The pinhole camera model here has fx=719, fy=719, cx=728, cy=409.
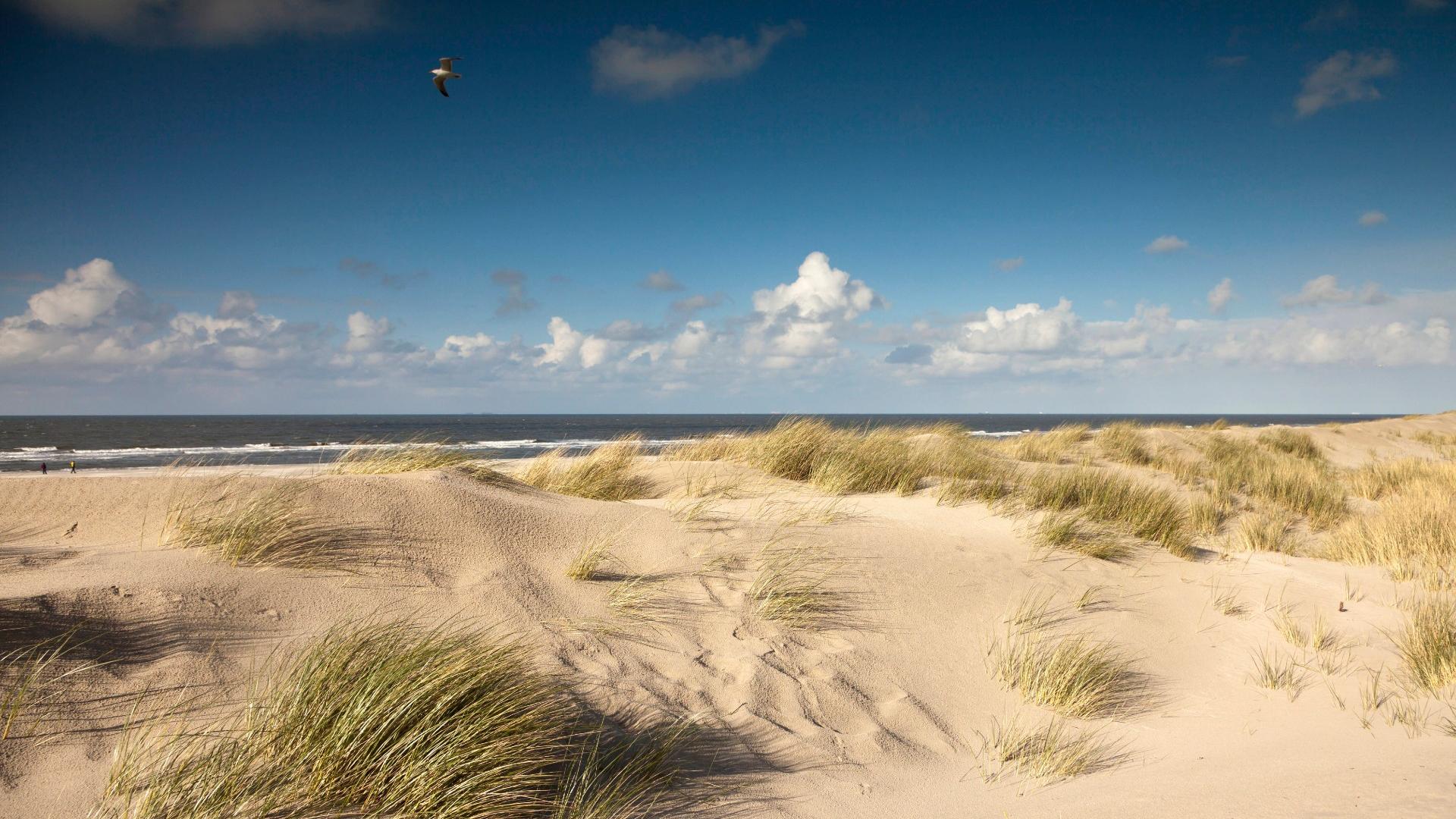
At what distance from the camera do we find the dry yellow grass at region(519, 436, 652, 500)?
837 centimetres

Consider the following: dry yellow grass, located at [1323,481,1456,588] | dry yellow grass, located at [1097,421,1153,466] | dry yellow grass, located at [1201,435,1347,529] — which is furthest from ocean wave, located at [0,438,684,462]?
dry yellow grass, located at [1323,481,1456,588]

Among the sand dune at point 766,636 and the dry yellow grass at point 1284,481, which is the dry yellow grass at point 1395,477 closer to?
the dry yellow grass at point 1284,481

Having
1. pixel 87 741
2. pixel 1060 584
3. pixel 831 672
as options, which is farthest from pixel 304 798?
pixel 1060 584

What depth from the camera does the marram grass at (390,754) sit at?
2.27 meters

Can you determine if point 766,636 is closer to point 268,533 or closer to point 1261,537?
point 268,533

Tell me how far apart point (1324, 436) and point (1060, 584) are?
22.9 metres

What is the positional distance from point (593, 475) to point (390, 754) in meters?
6.28

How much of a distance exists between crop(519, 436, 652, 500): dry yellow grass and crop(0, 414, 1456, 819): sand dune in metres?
1.91

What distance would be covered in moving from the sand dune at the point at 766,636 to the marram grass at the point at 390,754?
24 centimetres

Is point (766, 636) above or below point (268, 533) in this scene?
below

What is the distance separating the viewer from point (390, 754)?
2436mm

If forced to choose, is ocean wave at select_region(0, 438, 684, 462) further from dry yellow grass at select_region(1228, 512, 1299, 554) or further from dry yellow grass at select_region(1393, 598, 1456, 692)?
dry yellow grass at select_region(1393, 598, 1456, 692)

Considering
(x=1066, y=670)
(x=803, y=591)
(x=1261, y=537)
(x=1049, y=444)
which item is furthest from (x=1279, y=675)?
(x=1049, y=444)

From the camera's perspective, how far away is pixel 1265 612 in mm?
6066
